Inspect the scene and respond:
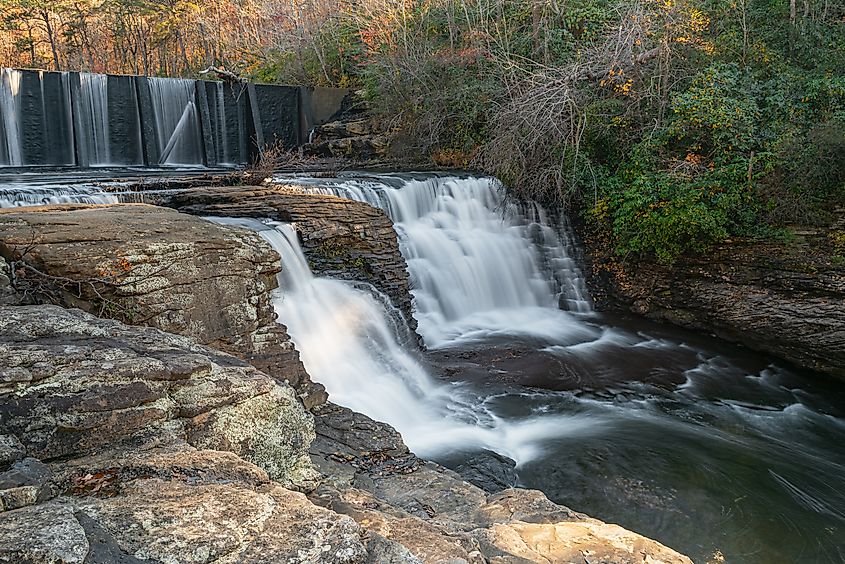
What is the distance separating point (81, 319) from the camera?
11.9 ft

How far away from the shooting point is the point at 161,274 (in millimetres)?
4734

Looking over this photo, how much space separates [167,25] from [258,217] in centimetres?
2013

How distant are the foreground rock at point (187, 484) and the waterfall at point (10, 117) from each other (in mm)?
11975

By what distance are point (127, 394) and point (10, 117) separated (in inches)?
Result: 527

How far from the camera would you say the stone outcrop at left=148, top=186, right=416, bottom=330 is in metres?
8.05

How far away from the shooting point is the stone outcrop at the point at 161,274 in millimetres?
4445

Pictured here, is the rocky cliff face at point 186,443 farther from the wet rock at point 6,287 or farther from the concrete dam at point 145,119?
the concrete dam at point 145,119

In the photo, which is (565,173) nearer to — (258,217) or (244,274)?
(258,217)

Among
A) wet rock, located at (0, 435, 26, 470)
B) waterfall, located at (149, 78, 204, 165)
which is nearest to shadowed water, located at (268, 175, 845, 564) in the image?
wet rock, located at (0, 435, 26, 470)

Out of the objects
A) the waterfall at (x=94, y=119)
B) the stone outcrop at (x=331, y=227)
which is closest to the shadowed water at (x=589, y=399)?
the stone outcrop at (x=331, y=227)

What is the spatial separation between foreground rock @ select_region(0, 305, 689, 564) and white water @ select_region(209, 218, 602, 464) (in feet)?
6.79

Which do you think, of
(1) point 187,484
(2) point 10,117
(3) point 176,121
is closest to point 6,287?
(1) point 187,484

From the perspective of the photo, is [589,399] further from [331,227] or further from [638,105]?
[638,105]

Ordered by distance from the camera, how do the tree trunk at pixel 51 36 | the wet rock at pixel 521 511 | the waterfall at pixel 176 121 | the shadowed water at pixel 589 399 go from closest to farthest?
1. the wet rock at pixel 521 511
2. the shadowed water at pixel 589 399
3. the waterfall at pixel 176 121
4. the tree trunk at pixel 51 36
